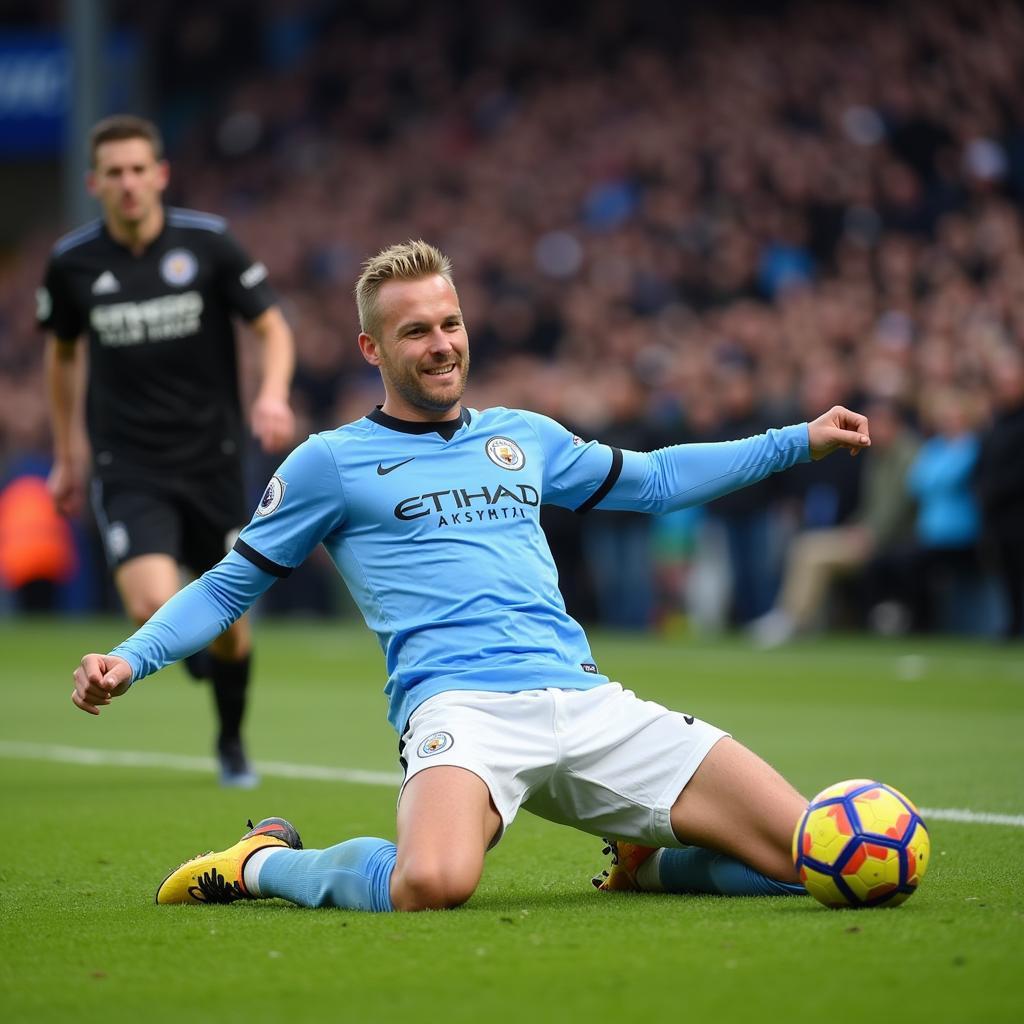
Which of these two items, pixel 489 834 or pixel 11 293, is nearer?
pixel 489 834

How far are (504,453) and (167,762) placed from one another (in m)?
4.51

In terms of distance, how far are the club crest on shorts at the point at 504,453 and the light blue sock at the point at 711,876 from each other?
1.16 meters

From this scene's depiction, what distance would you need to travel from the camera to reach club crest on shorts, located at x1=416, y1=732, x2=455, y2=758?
5.13 m

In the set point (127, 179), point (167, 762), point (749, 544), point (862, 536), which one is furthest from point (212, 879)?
point (749, 544)

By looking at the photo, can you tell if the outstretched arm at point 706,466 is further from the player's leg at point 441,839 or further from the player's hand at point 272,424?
the player's hand at point 272,424

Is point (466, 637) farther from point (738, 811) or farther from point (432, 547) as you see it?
point (738, 811)

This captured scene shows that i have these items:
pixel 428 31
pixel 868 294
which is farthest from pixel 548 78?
pixel 868 294

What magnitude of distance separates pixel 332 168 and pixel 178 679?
1419 centimetres

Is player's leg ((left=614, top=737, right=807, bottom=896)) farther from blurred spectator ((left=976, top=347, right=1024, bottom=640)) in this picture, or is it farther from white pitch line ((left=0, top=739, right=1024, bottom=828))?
blurred spectator ((left=976, top=347, right=1024, bottom=640))

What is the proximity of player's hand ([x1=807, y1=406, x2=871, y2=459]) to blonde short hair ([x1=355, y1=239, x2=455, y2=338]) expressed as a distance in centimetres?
110

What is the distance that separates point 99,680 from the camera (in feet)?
16.4

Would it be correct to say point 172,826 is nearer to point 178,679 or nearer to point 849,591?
point 178,679

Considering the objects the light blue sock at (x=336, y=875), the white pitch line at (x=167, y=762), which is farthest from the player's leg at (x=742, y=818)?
the white pitch line at (x=167, y=762)

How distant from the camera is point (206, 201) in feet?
98.1
